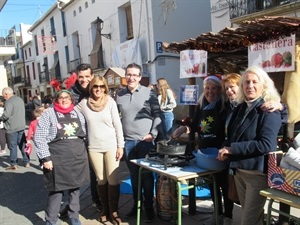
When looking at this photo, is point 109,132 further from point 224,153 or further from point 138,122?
point 224,153

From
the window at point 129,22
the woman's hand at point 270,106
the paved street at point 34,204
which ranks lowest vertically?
the paved street at point 34,204

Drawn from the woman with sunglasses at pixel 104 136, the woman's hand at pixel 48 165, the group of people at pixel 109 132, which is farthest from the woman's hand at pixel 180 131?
the woman's hand at pixel 48 165

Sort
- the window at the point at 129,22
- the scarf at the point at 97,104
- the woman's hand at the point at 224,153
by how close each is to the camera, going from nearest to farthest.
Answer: the woman's hand at the point at 224,153, the scarf at the point at 97,104, the window at the point at 129,22

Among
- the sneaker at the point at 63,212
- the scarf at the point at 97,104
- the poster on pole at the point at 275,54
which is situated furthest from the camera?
the sneaker at the point at 63,212

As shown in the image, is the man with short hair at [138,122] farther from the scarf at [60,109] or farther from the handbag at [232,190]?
the handbag at [232,190]

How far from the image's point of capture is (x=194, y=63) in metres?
4.34

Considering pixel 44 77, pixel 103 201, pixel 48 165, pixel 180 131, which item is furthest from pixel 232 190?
pixel 44 77

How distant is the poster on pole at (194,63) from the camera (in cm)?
425

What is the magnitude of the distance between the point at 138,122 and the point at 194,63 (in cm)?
143

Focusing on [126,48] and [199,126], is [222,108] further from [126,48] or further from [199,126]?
[126,48]

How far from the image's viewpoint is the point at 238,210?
3.59 meters

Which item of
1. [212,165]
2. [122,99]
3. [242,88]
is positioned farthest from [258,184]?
[122,99]

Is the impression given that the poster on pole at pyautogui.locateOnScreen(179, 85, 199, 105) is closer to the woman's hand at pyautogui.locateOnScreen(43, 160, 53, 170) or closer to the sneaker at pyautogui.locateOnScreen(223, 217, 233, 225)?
the sneaker at pyautogui.locateOnScreen(223, 217, 233, 225)

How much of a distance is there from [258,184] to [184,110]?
29.7 ft
